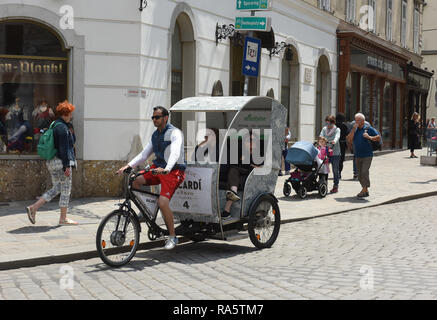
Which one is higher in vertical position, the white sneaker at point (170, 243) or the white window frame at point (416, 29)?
the white window frame at point (416, 29)

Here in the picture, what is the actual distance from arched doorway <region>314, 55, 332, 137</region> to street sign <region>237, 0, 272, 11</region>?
11580mm

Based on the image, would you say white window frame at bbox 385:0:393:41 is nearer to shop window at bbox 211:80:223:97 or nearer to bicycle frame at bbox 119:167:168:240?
shop window at bbox 211:80:223:97

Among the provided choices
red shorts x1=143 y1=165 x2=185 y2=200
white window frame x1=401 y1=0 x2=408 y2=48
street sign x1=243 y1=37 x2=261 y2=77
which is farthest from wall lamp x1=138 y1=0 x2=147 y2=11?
white window frame x1=401 y1=0 x2=408 y2=48

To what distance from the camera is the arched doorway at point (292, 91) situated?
780 inches

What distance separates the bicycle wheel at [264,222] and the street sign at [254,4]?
13.5 feet

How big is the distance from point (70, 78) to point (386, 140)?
20336 millimetres

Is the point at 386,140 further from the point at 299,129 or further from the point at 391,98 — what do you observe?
the point at 299,129

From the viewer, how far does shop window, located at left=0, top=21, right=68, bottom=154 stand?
38.7 ft

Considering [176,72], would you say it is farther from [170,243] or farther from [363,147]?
[170,243]

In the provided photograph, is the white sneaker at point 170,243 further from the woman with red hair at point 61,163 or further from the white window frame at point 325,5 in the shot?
the white window frame at point 325,5

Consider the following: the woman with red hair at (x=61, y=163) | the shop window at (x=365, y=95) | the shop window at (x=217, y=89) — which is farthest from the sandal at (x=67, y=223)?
the shop window at (x=365, y=95)

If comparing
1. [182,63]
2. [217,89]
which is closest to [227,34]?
[217,89]

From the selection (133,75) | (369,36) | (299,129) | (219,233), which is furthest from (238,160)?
(369,36)

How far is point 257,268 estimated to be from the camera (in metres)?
6.88
